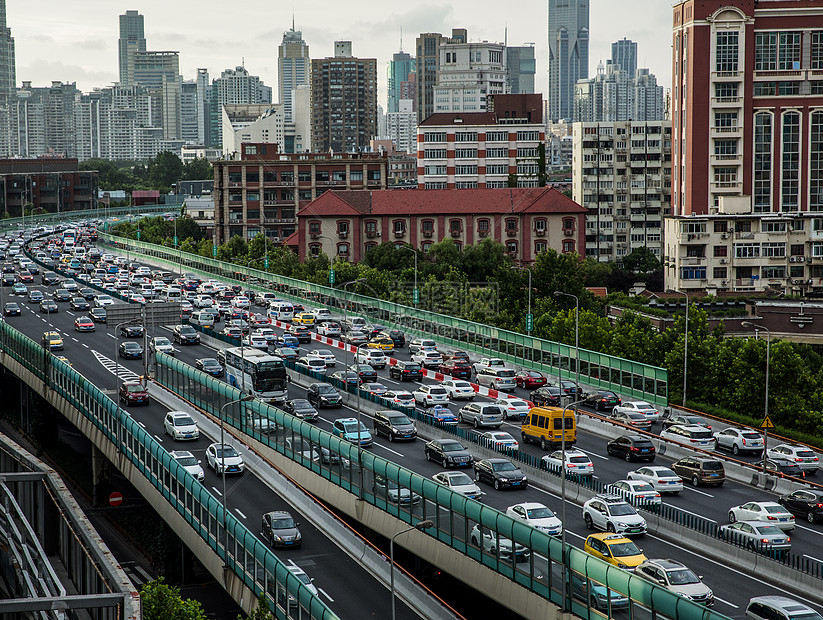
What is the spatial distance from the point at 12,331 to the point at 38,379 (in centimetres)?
891

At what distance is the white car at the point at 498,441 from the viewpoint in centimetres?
5691

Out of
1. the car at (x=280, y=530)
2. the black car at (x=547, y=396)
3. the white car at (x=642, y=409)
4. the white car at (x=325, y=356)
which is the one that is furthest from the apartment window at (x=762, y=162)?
the car at (x=280, y=530)

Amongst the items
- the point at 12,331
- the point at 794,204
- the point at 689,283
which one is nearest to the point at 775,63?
the point at 794,204

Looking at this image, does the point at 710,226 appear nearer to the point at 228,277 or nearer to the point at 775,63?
the point at 775,63

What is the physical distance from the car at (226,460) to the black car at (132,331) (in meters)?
40.8

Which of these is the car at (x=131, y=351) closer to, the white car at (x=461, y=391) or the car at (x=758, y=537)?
the white car at (x=461, y=391)

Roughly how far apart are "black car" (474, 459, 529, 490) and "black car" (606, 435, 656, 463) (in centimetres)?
721

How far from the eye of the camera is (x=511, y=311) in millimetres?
103438

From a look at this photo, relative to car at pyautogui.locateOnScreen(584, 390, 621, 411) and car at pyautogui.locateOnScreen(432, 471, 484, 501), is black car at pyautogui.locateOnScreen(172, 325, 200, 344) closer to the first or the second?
car at pyautogui.locateOnScreen(584, 390, 621, 411)

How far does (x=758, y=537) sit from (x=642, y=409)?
2315cm

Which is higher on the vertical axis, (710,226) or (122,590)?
(710,226)

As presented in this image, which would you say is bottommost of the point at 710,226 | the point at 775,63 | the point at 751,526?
the point at 751,526

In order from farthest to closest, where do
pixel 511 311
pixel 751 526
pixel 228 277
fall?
pixel 228 277
pixel 511 311
pixel 751 526

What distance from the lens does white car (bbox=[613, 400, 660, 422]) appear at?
6469cm
